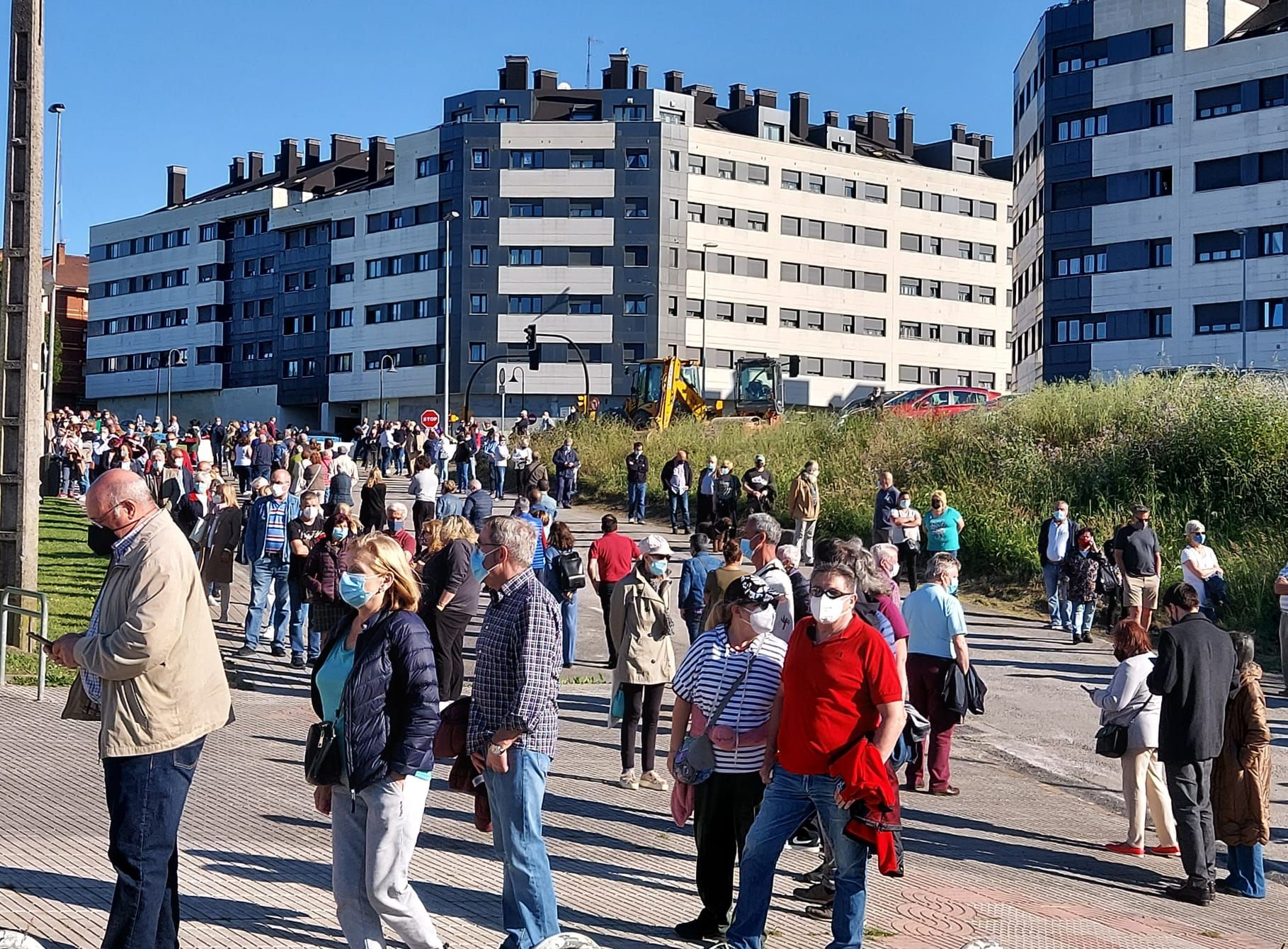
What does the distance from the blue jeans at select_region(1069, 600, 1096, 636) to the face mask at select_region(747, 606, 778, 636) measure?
15372 mm

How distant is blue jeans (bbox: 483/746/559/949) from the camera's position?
19.7ft

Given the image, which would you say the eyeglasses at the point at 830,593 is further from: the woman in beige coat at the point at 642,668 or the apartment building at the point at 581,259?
the apartment building at the point at 581,259

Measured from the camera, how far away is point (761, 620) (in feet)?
22.4

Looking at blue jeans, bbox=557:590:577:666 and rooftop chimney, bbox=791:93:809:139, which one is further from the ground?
rooftop chimney, bbox=791:93:809:139

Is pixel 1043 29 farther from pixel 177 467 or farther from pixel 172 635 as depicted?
pixel 172 635

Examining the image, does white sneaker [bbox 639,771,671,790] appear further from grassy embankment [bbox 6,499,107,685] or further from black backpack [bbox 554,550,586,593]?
black backpack [bbox 554,550,586,593]

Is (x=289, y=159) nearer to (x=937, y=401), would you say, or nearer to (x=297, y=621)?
(x=937, y=401)

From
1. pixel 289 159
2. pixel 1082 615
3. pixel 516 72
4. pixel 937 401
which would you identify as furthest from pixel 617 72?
pixel 1082 615

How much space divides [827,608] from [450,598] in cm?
540

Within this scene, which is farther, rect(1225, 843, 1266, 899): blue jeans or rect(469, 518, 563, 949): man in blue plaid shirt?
rect(1225, 843, 1266, 899): blue jeans

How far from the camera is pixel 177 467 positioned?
2469cm

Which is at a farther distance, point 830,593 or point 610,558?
point 610,558

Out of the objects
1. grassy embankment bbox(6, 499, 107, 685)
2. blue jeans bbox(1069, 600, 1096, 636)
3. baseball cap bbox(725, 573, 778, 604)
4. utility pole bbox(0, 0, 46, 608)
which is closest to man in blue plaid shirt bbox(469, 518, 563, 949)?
baseball cap bbox(725, 573, 778, 604)

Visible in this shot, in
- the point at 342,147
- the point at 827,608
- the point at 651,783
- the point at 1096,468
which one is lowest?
the point at 651,783
